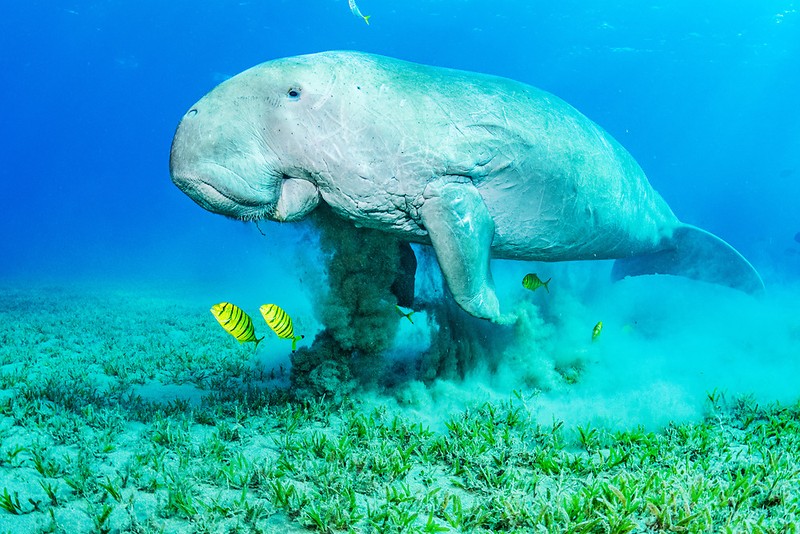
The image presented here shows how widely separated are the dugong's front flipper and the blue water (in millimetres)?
1480

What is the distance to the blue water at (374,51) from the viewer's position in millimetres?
34219

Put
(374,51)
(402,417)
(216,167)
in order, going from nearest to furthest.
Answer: (216,167), (402,417), (374,51)

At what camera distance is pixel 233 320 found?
355cm

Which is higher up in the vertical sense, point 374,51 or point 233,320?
point 374,51

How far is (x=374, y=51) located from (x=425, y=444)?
51547 millimetres

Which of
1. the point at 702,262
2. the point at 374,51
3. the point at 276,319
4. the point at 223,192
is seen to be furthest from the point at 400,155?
the point at 374,51

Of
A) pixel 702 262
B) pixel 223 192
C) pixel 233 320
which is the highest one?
pixel 702 262

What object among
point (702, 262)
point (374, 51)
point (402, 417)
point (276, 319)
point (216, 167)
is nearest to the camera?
point (216, 167)

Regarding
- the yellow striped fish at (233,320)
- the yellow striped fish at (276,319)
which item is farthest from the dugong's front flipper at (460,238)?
the yellow striped fish at (233,320)

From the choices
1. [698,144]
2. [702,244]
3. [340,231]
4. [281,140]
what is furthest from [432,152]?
[698,144]

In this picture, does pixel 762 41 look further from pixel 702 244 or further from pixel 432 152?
pixel 432 152

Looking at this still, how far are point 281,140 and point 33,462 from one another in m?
2.43

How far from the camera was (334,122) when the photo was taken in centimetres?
283

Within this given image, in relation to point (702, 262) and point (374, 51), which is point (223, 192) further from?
point (374, 51)
